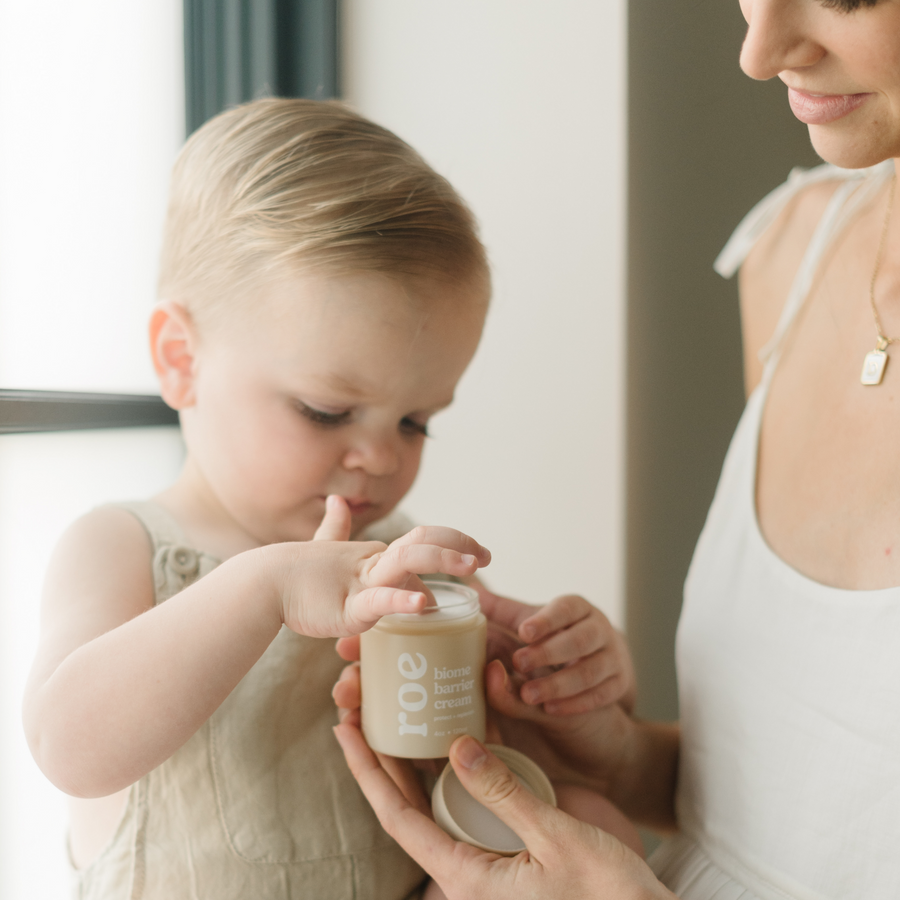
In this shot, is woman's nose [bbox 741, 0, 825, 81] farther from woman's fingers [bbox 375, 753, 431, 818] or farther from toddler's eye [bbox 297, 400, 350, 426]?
woman's fingers [bbox 375, 753, 431, 818]

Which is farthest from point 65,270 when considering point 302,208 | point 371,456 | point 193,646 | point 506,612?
point 506,612

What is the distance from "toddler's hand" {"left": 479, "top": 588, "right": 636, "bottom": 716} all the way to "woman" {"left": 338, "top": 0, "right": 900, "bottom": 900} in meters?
0.05

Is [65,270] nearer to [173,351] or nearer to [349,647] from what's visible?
[173,351]

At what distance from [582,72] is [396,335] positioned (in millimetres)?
759

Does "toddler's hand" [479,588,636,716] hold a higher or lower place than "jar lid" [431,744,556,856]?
higher

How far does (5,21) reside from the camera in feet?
2.51

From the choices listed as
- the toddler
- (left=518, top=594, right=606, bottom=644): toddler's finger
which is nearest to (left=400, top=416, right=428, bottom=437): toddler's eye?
the toddler

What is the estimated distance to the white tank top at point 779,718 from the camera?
695 millimetres

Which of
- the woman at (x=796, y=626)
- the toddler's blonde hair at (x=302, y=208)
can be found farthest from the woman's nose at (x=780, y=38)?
the toddler's blonde hair at (x=302, y=208)

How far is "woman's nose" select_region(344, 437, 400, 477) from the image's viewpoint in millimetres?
813

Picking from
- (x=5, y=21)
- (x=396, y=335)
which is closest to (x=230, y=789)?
(x=396, y=335)

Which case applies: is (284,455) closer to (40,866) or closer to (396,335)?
(396,335)

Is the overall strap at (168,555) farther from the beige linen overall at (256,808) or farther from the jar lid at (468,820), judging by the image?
the jar lid at (468,820)

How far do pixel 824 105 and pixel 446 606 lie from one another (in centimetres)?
51
